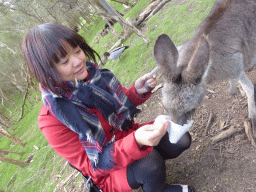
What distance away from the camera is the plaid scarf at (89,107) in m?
1.84

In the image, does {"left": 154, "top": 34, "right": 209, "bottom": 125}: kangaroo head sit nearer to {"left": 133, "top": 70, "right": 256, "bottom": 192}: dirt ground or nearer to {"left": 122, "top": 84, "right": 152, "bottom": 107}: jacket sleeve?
{"left": 122, "top": 84, "right": 152, "bottom": 107}: jacket sleeve

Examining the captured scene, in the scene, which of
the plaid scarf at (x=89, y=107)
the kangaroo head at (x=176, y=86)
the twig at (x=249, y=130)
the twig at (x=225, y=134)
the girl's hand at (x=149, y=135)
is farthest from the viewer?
the twig at (x=225, y=134)

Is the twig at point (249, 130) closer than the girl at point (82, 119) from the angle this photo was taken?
No

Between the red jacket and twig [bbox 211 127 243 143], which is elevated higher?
the red jacket

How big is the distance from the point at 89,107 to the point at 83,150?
0.53 metres

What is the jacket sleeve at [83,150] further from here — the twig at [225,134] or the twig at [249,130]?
the twig at [249,130]

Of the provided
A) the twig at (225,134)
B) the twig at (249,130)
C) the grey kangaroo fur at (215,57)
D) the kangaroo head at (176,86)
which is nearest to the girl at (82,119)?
the kangaroo head at (176,86)

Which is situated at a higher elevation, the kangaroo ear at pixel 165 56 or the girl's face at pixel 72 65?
the girl's face at pixel 72 65

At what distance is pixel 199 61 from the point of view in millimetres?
1808

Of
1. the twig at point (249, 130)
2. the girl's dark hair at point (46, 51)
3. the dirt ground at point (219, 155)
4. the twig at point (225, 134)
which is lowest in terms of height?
the twig at point (249, 130)

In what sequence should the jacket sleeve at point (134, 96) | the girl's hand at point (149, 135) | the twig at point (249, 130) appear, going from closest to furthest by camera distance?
1. the girl's hand at point (149, 135)
2. the twig at point (249, 130)
3. the jacket sleeve at point (134, 96)

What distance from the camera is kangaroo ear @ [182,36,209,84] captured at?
5.84 ft

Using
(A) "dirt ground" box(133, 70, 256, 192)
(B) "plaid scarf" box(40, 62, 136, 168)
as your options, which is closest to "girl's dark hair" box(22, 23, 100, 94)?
(B) "plaid scarf" box(40, 62, 136, 168)

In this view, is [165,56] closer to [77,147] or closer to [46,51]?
[46,51]
